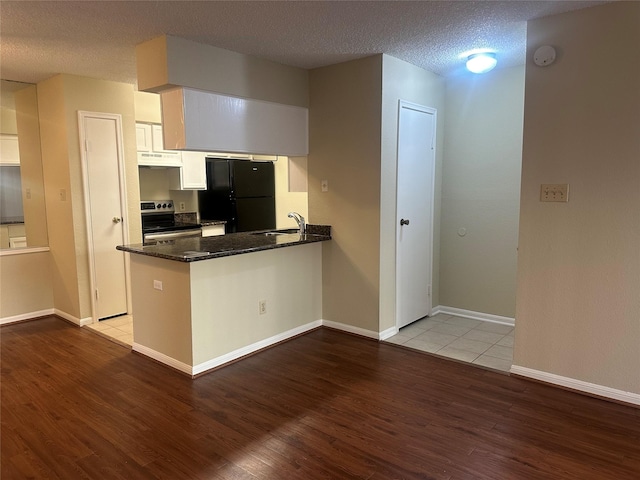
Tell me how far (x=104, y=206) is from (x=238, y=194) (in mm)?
1946

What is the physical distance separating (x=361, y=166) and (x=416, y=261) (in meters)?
1.10

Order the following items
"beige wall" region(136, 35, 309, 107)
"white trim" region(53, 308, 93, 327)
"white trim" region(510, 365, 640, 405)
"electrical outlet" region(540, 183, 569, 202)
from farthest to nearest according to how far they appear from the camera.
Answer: "white trim" region(53, 308, 93, 327), "beige wall" region(136, 35, 309, 107), "electrical outlet" region(540, 183, 569, 202), "white trim" region(510, 365, 640, 405)

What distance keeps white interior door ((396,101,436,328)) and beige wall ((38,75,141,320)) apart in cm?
270

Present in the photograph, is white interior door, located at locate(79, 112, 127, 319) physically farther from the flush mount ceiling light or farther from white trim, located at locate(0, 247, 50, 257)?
the flush mount ceiling light

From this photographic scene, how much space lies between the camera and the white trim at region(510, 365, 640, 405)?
2.68 m

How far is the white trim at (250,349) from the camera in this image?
3184 millimetres

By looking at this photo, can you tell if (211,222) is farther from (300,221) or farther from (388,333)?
(388,333)

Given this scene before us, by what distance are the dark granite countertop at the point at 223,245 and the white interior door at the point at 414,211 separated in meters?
0.72

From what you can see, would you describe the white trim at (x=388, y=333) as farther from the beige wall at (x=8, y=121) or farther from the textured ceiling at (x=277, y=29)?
the beige wall at (x=8, y=121)

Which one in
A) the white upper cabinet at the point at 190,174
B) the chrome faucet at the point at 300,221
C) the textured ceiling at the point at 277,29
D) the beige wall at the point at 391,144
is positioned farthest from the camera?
the white upper cabinet at the point at 190,174

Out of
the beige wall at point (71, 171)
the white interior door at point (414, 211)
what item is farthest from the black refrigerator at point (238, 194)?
the white interior door at point (414, 211)

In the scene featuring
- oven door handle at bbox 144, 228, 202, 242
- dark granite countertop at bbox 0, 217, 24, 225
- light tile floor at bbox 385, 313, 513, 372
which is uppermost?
dark granite countertop at bbox 0, 217, 24, 225

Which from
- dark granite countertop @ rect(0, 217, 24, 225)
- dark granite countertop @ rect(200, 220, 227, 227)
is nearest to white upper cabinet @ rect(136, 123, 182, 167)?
dark granite countertop @ rect(200, 220, 227, 227)

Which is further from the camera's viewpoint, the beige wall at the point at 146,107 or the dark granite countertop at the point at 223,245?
the beige wall at the point at 146,107
